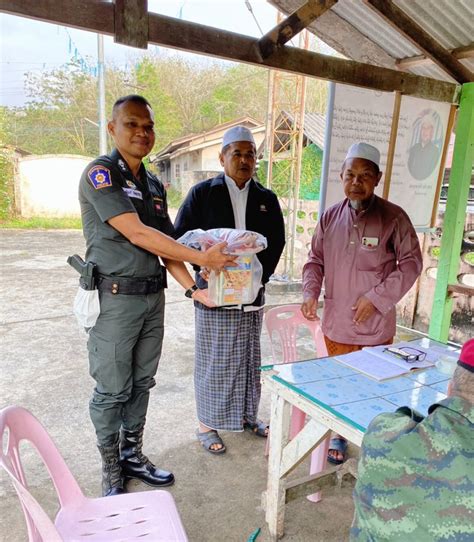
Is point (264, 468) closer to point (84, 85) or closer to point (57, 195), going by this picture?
point (57, 195)

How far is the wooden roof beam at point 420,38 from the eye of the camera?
2.47 meters

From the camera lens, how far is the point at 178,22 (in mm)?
1970

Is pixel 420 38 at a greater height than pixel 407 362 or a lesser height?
greater

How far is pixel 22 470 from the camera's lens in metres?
1.29

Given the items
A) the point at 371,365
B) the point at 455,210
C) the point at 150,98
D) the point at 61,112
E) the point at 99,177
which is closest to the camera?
the point at 371,365

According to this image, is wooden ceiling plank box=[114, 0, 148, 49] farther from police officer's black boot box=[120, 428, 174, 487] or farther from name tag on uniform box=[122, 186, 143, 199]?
police officer's black boot box=[120, 428, 174, 487]

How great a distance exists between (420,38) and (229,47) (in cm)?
131

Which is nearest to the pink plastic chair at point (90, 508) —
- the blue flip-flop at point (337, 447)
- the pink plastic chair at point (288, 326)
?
the pink plastic chair at point (288, 326)

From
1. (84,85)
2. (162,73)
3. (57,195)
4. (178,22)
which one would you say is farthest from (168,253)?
(162,73)

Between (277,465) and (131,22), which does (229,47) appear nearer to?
(131,22)

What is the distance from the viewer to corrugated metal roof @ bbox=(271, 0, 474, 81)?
8.41 ft

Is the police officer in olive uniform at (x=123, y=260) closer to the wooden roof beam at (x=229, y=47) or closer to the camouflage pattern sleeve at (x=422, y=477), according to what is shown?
the wooden roof beam at (x=229, y=47)

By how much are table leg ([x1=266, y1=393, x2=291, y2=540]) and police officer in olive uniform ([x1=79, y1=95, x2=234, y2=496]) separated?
0.66m

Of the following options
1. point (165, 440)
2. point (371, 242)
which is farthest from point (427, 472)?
point (165, 440)
